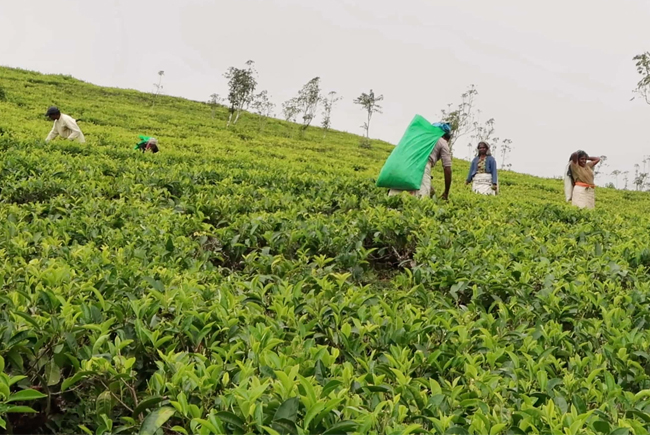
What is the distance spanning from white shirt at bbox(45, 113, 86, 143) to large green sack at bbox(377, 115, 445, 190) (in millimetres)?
7398

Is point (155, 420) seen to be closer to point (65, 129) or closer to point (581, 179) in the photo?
point (581, 179)

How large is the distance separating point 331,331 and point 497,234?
281 cm

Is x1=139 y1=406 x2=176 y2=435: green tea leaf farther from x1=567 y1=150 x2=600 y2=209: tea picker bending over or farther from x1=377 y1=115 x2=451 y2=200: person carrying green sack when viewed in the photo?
x1=567 y1=150 x2=600 y2=209: tea picker bending over

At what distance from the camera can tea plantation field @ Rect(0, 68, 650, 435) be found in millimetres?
1770

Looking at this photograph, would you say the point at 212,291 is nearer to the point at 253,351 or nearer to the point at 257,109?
the point at 253,351

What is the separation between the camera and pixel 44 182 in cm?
538

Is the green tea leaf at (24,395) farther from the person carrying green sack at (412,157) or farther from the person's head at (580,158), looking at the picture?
the person's head at (580,158)

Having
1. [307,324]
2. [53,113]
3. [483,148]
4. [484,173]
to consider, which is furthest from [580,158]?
[53,113]

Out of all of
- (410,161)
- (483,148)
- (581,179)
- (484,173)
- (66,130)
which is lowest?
(66,130)

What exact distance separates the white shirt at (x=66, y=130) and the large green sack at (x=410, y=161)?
7.40 meters

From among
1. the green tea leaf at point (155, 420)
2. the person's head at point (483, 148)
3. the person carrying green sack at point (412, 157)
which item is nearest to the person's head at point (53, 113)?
the person carrying green sack at point (412, 157)

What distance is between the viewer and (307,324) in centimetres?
243

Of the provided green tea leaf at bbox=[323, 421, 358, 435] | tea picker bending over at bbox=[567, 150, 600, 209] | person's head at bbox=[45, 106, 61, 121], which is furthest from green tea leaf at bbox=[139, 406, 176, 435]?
person's head at bbox=[45, 106, 61, 121]

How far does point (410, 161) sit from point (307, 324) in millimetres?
4585
